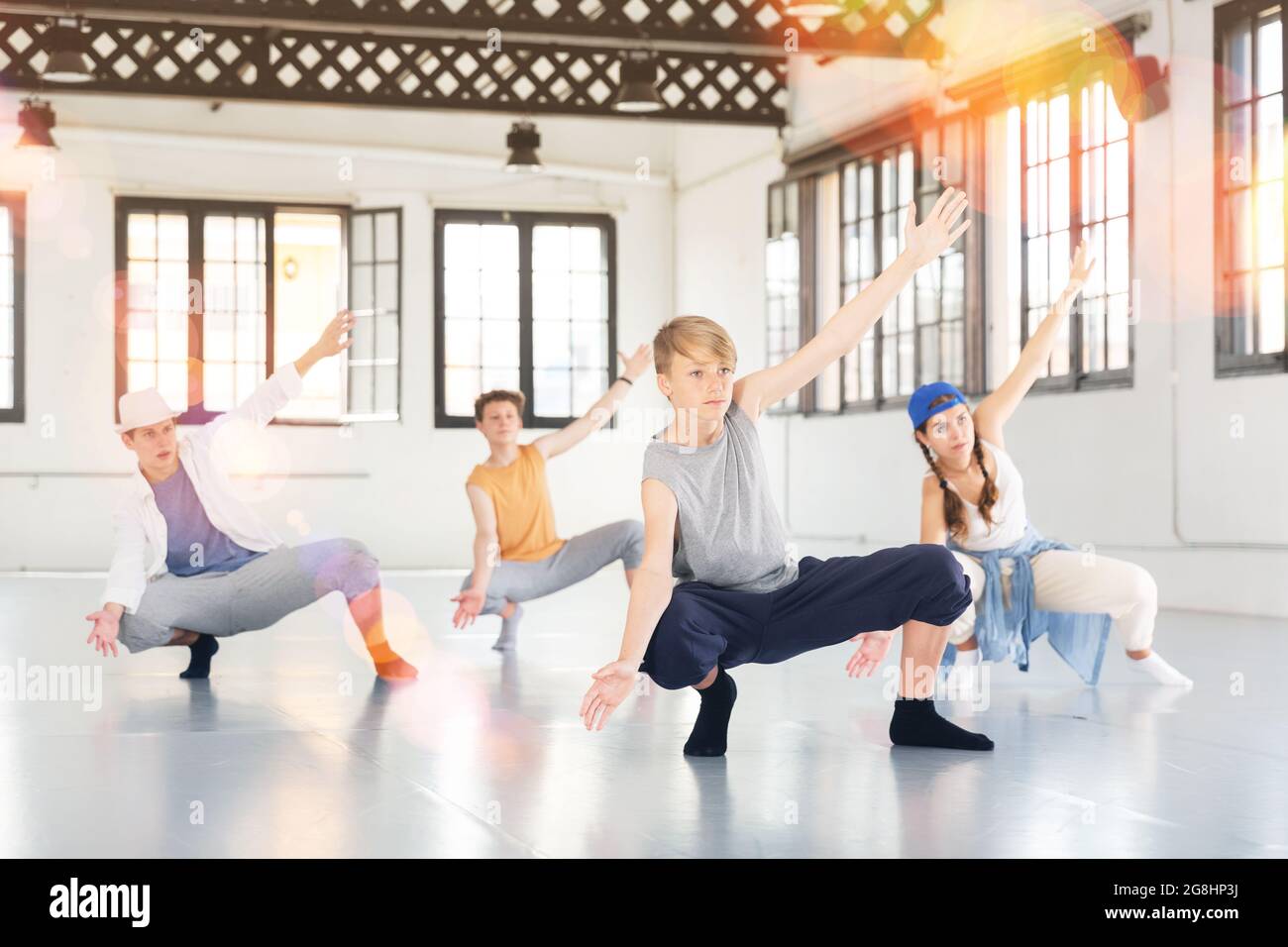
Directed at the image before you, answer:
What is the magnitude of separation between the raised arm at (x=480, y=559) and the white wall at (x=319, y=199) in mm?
7545

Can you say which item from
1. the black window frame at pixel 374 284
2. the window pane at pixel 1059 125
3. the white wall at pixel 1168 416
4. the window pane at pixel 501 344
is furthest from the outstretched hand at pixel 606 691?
the window pane at pixel 501 344

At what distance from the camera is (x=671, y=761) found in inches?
131

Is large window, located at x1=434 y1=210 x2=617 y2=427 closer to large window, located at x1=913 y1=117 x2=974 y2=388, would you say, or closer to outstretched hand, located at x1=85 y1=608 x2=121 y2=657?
large window, located at x1=913 y1=117 x2=974 y2=388

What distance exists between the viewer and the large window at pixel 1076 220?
811 centimetres

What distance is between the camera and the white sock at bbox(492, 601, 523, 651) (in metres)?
6.01

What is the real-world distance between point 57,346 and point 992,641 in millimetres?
10323

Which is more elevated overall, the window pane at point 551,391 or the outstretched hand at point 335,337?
the window pane at point 551,391

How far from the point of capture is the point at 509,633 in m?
6.07

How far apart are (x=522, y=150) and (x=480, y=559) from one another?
6.31 m

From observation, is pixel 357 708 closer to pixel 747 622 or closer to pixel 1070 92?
pixel 747 622

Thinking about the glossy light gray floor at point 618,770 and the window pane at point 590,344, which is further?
the window pane at point 590,344

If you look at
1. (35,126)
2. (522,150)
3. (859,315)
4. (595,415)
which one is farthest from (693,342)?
(35,126)

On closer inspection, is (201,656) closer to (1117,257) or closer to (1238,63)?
(1117,257)

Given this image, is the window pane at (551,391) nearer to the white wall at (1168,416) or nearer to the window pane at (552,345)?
the window pane at (552,345)
